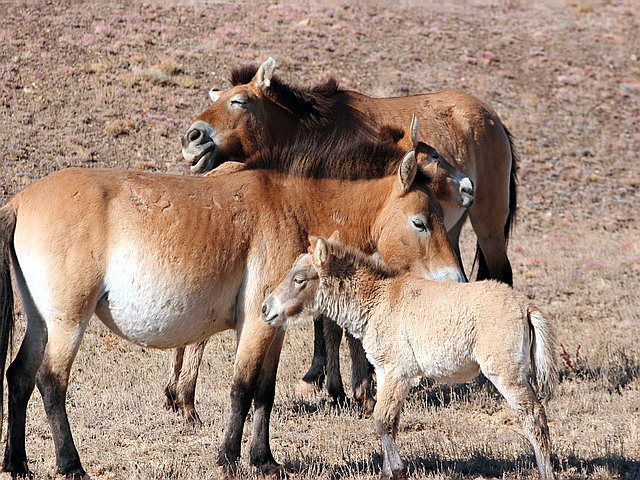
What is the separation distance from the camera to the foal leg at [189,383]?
314 inches

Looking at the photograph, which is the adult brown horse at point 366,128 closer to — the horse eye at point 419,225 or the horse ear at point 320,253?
the horse eye at point 419,225

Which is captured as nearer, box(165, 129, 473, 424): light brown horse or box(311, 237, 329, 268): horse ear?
box(311, 237, 329, 268): horse ear

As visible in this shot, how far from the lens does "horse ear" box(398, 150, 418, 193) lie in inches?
269

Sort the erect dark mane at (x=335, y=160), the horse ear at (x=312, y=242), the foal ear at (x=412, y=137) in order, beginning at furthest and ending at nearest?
1. the foal ear at (x=412, y=137)
2. the erect dark mane at (x=335, y=160)
3. the horse ear at (x=312, y=242)

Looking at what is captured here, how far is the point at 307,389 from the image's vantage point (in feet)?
30.7

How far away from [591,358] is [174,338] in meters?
6.26

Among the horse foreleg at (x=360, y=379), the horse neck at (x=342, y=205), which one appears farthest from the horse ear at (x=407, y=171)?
the horse foreleg at (x=360, y=379)

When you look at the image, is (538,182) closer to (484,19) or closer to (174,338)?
(484,19)

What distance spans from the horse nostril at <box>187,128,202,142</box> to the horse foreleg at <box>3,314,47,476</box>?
11.1 ft

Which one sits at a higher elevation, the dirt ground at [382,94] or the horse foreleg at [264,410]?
the horse foreleg at [264,410]

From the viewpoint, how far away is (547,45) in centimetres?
3294

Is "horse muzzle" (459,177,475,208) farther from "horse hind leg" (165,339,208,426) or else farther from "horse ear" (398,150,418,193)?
"horse hind leg" (165,339,208,426)

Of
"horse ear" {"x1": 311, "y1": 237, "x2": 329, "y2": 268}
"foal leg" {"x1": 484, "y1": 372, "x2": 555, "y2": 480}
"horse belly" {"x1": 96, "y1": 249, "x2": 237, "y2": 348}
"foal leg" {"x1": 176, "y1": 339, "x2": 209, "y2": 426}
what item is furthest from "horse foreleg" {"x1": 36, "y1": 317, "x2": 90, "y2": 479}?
"foal leg" {"x1": 484, "y1": 372, "x2": 555, "y2": 480}

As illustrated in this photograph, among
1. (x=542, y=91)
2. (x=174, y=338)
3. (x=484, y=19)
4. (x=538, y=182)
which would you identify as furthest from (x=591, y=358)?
(x=484, y=19)
